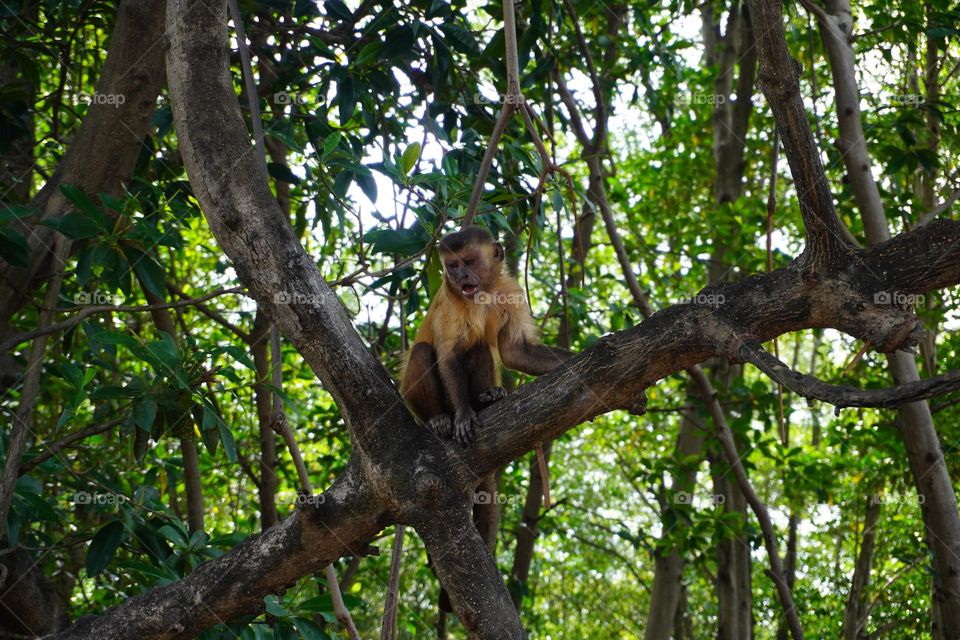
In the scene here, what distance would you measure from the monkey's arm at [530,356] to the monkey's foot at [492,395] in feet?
0.73

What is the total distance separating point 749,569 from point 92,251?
7117mm

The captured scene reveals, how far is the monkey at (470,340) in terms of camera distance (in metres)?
5.33

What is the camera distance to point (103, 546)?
16.0ft

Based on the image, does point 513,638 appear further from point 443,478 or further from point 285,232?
point 285,232

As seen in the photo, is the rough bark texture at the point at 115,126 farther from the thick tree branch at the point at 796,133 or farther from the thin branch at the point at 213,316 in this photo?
the thick tree branch at the point at 796,133
